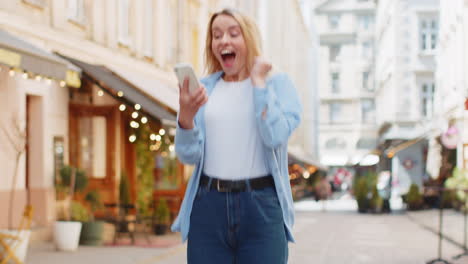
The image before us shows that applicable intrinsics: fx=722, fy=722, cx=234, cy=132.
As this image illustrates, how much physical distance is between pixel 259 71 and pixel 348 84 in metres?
65.7

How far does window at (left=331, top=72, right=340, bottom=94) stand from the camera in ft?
224

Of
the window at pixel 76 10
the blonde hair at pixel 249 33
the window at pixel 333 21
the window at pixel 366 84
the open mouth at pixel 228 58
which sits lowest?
the open mouth at pixel 228 58

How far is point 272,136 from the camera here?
8.49 feet

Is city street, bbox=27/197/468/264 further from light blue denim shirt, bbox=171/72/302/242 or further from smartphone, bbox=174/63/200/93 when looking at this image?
smartphone, bbox=174/63/200/93

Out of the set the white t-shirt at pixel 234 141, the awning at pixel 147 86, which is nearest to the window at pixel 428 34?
the awning at pixel 147 86

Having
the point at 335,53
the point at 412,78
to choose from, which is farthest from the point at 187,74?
the point at 335,53

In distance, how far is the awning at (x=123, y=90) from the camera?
12906 millimetres

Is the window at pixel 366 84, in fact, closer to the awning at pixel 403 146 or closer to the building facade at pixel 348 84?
the building facade at pixel 348 84

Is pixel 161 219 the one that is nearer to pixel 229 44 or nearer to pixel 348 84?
pixel 229 44

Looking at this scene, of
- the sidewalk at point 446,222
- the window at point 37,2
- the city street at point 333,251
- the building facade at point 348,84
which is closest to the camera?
the city street at point 333,251

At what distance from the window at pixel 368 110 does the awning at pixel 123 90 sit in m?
54.2

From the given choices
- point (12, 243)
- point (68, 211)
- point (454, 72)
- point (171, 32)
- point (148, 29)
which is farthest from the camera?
point (454, 72)

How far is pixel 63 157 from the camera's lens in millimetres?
13531

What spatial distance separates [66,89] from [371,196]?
713 inches
